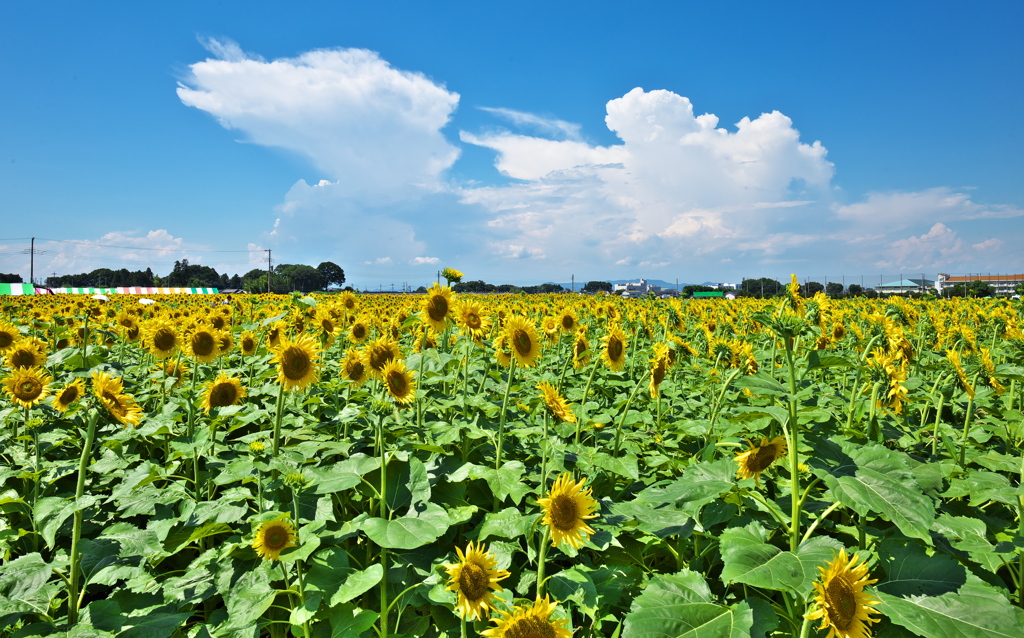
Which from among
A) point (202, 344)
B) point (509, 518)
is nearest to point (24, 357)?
point (202, 344)

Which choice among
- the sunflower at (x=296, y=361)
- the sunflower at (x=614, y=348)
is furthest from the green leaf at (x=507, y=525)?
the sunflower at (x=614, y=348)

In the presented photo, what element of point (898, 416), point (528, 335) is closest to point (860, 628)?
point (528, 335)

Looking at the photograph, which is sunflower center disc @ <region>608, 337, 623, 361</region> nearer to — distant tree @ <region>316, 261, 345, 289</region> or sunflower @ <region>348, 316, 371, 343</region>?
sunflower @ <region>348, 316, 371, 343</region>

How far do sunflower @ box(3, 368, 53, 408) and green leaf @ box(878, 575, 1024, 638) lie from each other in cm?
457

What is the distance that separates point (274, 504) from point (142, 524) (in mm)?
1311

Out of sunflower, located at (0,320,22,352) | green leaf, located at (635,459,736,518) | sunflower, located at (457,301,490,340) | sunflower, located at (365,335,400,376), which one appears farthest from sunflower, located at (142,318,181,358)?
green leaf, located at (635,459,736,518)

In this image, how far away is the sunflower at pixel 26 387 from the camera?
3.14 metres

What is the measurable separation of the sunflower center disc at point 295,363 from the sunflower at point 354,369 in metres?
0.31

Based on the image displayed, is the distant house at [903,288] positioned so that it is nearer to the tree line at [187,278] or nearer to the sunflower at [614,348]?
the sunflower at [614,348]

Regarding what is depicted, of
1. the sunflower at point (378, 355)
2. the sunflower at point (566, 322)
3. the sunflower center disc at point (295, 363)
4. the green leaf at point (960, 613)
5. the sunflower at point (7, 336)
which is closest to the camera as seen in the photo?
the green leaf at point (960, 613)

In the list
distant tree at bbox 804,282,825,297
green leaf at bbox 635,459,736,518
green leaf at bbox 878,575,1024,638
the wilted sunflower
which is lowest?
green leaf at bbox 878,575,1024,638

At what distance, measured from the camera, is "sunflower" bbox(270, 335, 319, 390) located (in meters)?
2.98

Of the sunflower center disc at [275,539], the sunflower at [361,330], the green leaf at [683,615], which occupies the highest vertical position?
the sunflower at [361,330]

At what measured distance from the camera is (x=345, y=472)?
249 centimetres
